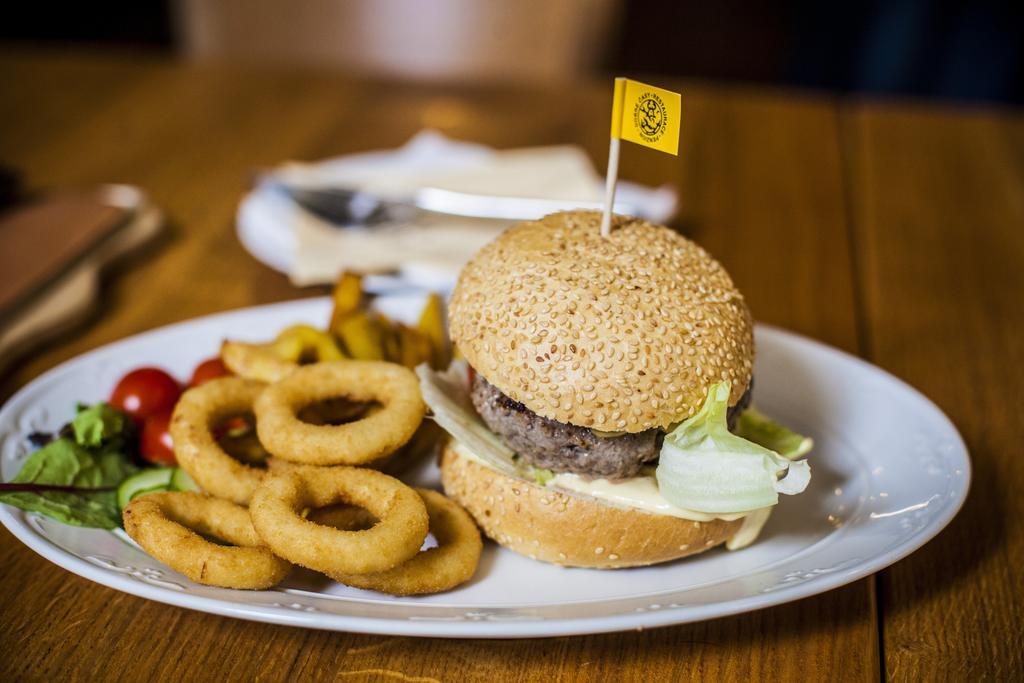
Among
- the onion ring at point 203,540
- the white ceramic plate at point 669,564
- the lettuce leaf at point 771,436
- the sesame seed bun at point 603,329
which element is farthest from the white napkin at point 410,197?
the onion ring at point 203,540

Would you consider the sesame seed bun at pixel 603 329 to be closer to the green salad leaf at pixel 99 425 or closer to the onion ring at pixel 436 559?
the onion ring at pixel 436 559

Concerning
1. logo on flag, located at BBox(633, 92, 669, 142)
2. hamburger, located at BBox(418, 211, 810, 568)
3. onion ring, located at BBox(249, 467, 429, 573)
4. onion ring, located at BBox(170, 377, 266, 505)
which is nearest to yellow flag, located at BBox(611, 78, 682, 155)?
logo on flag, located at BBox(633, 92, 669, 142)

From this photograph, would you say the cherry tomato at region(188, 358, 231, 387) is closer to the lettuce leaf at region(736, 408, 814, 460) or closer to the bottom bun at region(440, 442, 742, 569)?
the bottom bun at region(440, 442, 742, 569)

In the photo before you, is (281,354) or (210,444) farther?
(281,354)

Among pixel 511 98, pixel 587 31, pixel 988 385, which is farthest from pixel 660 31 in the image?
pixel 988 385

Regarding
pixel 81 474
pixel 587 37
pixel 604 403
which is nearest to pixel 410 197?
pixel 81 474

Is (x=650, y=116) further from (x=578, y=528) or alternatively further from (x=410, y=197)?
(x=410, y=197)
